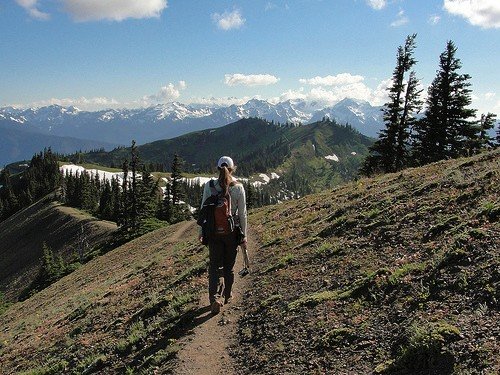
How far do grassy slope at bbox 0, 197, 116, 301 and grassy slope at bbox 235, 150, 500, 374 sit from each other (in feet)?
238

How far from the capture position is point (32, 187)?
17262cm

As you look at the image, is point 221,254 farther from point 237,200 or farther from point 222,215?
point 237,200

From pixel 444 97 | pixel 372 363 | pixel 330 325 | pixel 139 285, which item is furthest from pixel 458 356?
pixel 444 97

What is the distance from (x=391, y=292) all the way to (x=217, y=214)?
4774mm

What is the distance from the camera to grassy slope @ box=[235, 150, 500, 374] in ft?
22.8

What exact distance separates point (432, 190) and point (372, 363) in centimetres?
1128

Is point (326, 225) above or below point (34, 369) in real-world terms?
above

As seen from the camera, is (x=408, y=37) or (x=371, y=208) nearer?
(x=371, y=208)

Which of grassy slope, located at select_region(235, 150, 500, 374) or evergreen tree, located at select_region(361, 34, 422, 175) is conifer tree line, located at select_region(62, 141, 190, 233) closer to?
evergreen tree, located at select_region(361, 34, 422, 175)

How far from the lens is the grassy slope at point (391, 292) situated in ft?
22.8

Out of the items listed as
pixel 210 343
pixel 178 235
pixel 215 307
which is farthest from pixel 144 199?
pixel 210 343

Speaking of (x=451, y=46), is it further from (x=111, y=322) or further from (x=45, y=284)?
(x=45, y=284)

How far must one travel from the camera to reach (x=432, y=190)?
16.4 metres

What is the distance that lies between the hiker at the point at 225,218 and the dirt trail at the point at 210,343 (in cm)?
113
